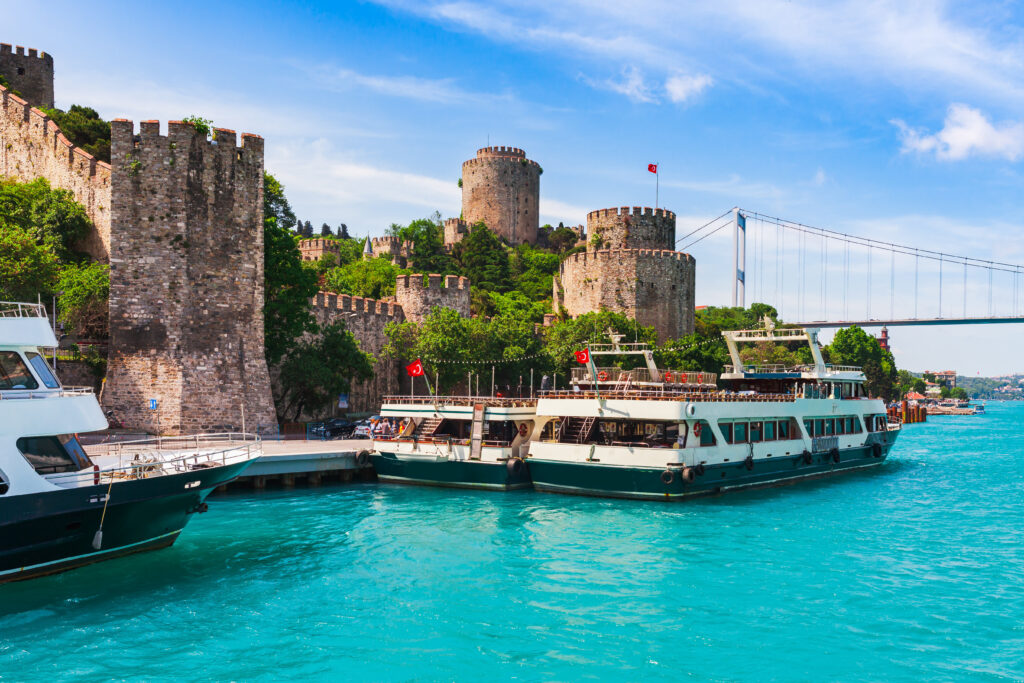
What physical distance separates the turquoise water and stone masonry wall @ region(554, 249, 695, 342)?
28976 mm

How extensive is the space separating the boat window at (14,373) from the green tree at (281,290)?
1518 cm

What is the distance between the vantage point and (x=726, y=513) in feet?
71.0

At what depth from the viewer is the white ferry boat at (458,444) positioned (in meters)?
24.2

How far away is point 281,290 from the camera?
32.0 meters

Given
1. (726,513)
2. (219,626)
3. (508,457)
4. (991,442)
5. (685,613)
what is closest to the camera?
(219,626)

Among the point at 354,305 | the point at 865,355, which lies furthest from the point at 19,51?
the point at 865,355

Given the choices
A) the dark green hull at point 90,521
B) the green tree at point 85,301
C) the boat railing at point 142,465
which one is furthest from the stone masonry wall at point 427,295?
the dark green hull at point 90,521

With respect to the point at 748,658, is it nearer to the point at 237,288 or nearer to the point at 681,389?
the point at 681,389

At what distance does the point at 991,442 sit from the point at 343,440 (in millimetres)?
47494

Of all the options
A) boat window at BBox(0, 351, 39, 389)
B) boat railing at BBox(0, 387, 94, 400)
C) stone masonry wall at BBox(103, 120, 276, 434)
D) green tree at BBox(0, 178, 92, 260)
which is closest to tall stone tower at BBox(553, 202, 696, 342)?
stone masonry wall at BBox(103, 120, 276, 434)

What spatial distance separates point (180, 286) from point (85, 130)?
64.1ft

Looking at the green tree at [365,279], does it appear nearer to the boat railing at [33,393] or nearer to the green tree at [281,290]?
the green tree at [281,290]

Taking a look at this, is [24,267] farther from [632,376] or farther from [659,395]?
[659,395]

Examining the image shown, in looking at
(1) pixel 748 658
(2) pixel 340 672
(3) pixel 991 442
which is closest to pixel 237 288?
(2) pixel 340 672
